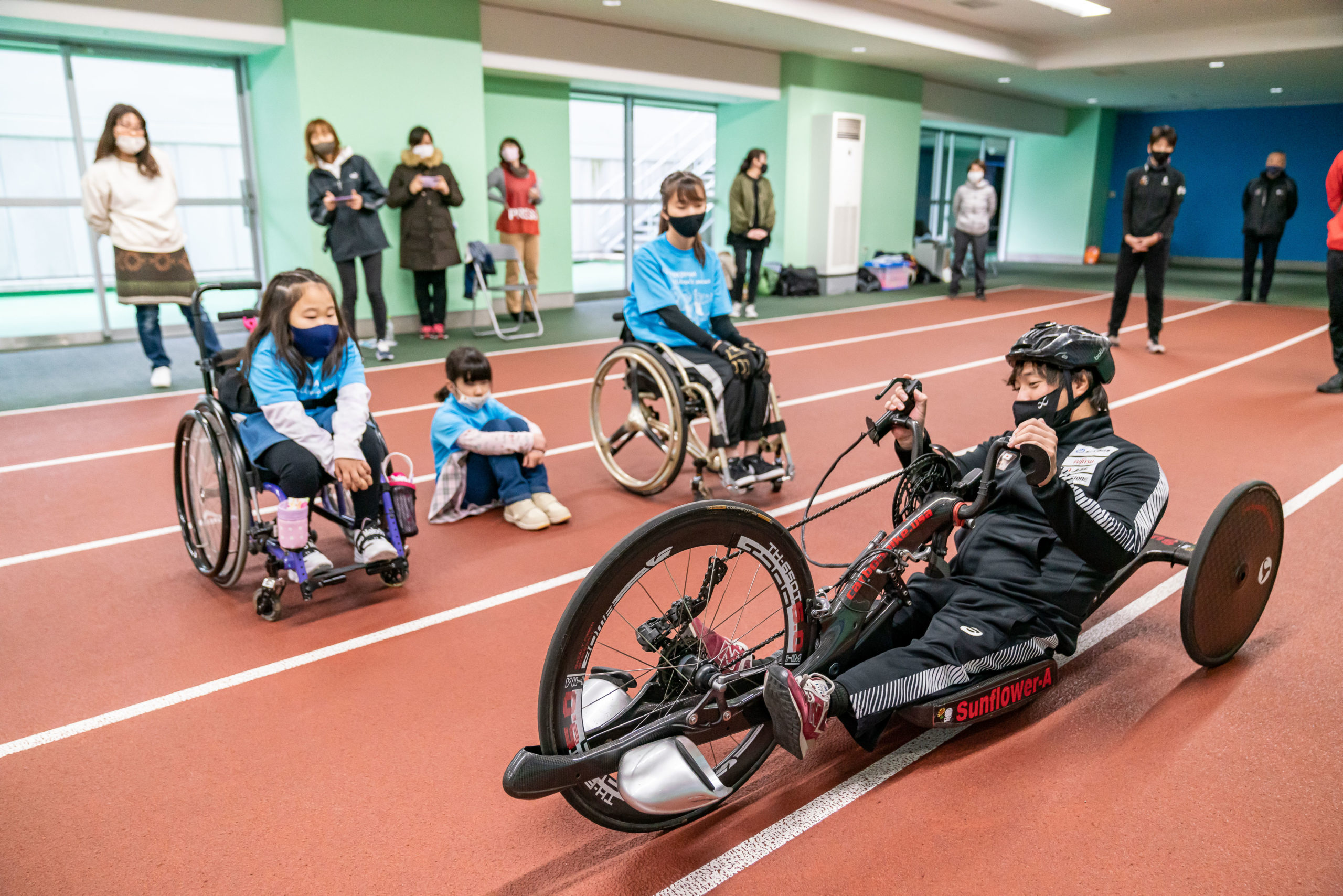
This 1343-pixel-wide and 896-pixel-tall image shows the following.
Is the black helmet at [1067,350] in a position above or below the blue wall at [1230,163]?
below

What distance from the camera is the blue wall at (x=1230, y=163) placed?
16.0 meters

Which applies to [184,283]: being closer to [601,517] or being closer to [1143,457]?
[601,517]

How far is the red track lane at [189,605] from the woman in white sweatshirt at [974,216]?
7829mm

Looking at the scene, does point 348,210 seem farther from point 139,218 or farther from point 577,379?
point 577,379

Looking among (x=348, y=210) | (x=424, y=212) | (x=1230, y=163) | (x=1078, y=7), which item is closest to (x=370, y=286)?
(x=348, y=210)

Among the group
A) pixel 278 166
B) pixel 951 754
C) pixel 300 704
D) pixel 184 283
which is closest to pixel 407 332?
pixel 278 166

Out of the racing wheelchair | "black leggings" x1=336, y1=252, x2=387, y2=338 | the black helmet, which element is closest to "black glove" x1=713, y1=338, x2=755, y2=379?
the racing wheelchair

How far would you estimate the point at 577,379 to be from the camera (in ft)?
21.3

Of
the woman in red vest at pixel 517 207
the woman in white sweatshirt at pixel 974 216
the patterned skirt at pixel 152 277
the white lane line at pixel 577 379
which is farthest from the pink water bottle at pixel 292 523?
the woman in white sweatshirt at pixel 974 216

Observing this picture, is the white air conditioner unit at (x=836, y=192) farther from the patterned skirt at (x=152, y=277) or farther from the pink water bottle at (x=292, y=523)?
the pink water bottle at (x=292, y=523)

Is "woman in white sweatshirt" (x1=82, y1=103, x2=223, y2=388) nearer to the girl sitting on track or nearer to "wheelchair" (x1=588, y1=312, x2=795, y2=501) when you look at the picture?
the girl sitting on track

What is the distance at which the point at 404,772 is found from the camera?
2.08 metres

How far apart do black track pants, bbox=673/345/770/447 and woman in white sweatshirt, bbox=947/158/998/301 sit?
26.7 feet

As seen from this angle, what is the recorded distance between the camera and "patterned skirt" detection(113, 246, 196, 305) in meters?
5.75
